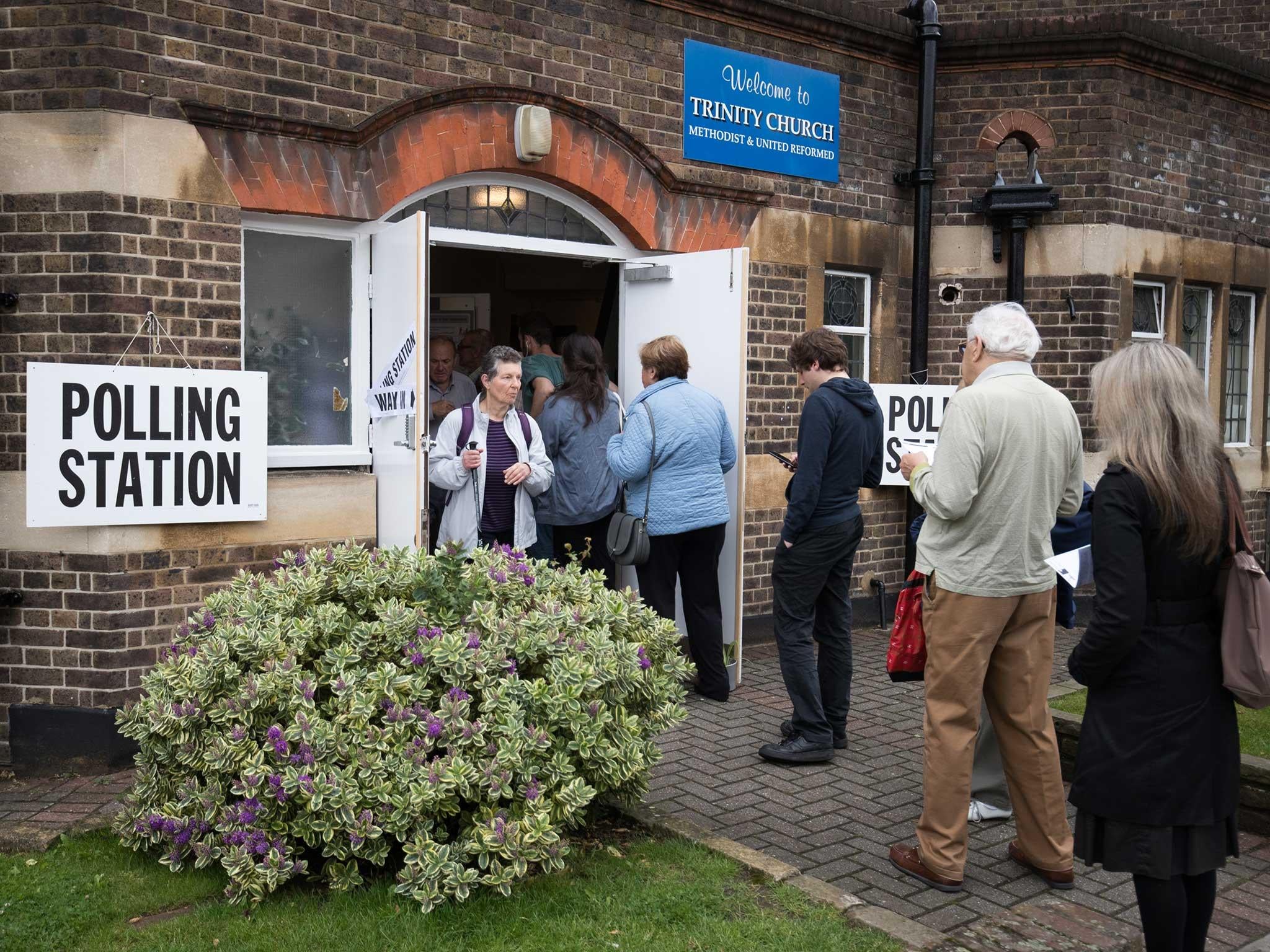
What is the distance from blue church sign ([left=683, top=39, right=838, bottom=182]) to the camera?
27.3 feet

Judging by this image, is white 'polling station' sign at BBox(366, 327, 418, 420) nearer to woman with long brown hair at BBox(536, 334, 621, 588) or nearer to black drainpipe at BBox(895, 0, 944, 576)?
woman with long brown hair at BBox(536, 334, 621, 588)

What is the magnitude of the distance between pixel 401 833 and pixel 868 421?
310 centimetres

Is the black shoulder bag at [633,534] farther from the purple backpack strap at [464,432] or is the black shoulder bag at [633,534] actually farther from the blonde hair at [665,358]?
the purple backpack strap at [464,432]

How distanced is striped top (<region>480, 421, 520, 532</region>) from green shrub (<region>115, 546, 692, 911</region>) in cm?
186

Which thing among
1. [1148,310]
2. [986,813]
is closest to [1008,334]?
[986,813]

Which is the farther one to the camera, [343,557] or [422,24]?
[422,24]

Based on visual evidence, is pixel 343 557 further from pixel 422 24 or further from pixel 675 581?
pixel 422 24

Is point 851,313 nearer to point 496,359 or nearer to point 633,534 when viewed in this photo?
point 633,534

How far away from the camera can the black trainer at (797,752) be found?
5977 mm

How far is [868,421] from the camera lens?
20.1 feet

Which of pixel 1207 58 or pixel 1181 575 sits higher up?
pixel 1207 58

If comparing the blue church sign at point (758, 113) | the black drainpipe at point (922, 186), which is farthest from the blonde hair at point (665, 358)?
the black drainpipe at point (922, 186)

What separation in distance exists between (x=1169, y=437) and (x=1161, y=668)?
646 millimetres

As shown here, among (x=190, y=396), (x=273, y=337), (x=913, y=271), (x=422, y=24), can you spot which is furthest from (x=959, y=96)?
(x=190, y=396)
